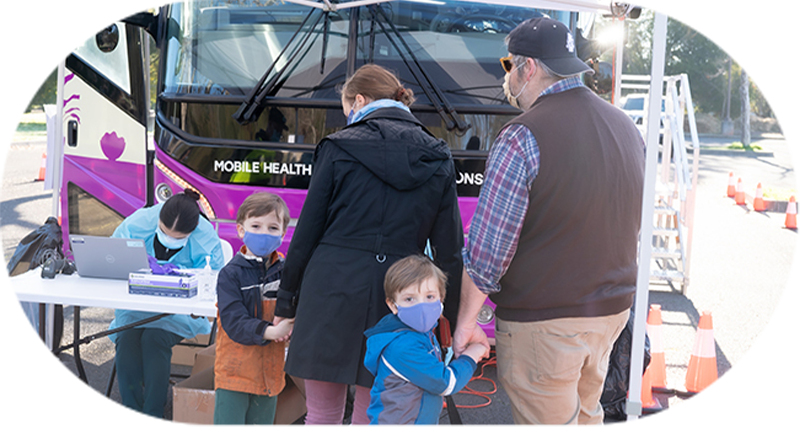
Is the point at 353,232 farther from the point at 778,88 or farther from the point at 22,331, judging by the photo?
the point at 778,88

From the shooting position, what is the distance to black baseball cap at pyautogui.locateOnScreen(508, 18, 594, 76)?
2.32 m

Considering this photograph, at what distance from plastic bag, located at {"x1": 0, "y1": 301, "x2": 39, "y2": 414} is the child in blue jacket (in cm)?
246

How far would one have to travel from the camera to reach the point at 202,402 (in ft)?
11.2

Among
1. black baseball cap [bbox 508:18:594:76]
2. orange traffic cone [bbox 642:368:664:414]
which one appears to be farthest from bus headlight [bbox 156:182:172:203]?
orange traffic cone [bbox 642:368:664:414]

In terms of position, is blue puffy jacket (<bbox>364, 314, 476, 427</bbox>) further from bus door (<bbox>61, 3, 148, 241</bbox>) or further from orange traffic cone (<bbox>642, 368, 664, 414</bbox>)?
bus door (<bbox>61, 3, 148, 241</bbox>)

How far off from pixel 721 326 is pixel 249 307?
15.7ft

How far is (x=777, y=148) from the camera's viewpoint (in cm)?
3156

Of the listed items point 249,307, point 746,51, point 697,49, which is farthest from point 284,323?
point 697,49

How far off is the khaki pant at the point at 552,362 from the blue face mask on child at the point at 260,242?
1.18 metres

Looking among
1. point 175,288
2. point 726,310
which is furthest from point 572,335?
point 726,310

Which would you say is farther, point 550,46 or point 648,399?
point 648,399

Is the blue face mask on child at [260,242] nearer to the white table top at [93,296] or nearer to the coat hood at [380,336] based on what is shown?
the white table top at [93,296]

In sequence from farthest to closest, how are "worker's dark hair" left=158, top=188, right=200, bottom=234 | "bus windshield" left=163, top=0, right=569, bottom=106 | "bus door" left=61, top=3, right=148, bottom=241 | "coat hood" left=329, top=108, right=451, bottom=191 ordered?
"bus door" left=61, top=3, right=148, bottom=241, "bus windshield" left=163, top=0, right=569, bottom=106, "worker's dark hair" left=158, top=188, right=200, bottom=234, "coat hood" left=329, top=108, right=451, bottom=191

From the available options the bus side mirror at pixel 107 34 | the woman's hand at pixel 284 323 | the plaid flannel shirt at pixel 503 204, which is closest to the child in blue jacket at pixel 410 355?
the plaid flannel shirt at pixel 503 204
